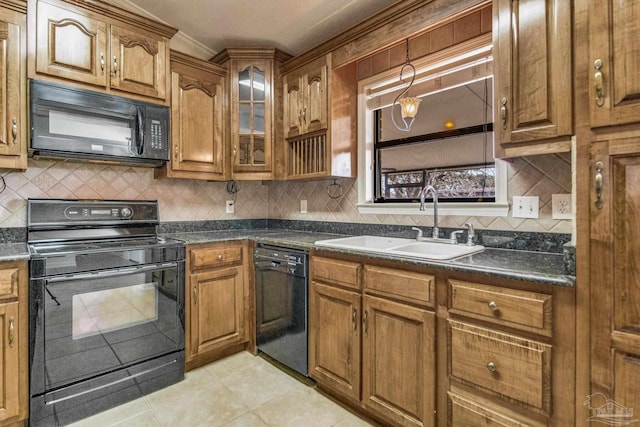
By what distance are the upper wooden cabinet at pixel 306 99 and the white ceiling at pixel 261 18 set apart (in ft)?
0.99

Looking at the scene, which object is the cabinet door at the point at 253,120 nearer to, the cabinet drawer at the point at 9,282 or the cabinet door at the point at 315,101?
the cabinet door at the point at 315,101

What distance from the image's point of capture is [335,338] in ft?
6.22

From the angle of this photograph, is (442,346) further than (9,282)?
No

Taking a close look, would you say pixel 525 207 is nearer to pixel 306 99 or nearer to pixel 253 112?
pixel 306 99

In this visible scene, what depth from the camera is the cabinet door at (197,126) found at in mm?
2430

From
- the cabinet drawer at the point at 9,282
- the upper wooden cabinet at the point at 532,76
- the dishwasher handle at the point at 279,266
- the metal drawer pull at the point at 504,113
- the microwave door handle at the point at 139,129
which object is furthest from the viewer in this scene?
the microwave door handle at the point at 139,129

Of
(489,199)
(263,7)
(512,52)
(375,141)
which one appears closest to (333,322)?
(489,199)

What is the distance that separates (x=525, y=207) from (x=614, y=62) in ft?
2.66

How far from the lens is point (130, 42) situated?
2162 mm

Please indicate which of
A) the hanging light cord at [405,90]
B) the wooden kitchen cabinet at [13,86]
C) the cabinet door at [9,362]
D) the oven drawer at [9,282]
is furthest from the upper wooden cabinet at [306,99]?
the cabinet door at [9,362]

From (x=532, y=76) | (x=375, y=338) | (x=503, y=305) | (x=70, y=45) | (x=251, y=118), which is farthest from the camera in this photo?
(x=251, y=118)

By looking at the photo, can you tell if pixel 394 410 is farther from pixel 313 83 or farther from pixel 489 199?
pixel 313 83

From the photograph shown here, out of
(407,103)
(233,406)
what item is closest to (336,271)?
(233,406)

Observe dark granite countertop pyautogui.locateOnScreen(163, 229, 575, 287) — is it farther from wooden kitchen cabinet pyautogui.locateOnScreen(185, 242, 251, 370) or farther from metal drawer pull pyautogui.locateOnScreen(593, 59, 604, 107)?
wooden kitchen cabinet pyautogui.locateOnScreen(185, 242, 251, 370)
